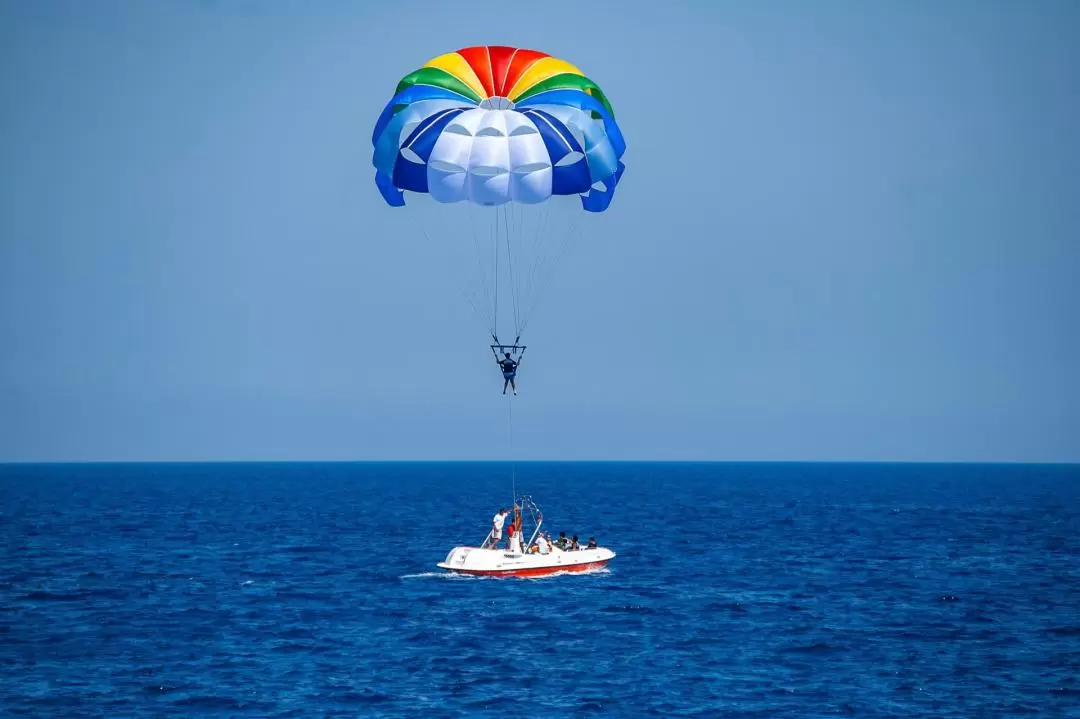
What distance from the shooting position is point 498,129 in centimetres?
4312

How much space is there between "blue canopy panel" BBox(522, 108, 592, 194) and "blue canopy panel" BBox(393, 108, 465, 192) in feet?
9.20

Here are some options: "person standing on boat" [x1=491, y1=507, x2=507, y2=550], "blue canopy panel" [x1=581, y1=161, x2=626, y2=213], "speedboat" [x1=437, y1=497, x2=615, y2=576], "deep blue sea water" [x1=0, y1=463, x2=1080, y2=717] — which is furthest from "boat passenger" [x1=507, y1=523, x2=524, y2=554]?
"blue canopy panel" [x1=581, y1=161, x2=626, y2=213]

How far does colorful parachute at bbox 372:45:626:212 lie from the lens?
4294cm

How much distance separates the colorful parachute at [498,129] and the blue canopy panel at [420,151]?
0.11 feet

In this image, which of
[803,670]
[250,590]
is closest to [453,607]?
[250,590]

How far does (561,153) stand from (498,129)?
2267mm

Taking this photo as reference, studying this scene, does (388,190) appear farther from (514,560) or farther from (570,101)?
(514,560)

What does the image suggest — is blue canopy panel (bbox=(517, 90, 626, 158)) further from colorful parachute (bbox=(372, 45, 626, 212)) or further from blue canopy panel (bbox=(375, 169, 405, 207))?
blue canopy panel (bbox=(375, 169, 405, 207))

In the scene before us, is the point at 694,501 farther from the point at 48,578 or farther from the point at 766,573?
the point at 48,578

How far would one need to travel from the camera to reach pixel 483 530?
276 ft

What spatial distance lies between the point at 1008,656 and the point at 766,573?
66.1 feet

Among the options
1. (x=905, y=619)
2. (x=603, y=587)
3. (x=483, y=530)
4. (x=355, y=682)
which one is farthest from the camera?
(x=483, y=530)

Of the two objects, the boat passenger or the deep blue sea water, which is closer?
the deep blue sea water

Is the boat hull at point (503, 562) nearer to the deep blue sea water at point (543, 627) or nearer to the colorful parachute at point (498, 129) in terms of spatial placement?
the deep blue sea water at point (543, 627)
